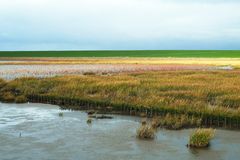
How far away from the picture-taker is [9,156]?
1647 centimetres

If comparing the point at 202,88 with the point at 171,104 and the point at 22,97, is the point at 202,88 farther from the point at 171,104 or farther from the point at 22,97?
the point at 22,97

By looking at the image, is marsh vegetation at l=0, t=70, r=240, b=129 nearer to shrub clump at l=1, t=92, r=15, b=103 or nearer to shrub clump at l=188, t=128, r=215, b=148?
shrub clump at l=1, t=92, r=15, b=103

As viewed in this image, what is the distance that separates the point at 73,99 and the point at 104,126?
33.1 feet

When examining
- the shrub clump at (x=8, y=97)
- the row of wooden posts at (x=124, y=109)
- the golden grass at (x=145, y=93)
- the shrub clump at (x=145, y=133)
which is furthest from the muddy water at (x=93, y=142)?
the shrub clump at (x=8, y=97)

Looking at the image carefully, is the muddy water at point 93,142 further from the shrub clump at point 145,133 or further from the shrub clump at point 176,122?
the shrub clump at point 176,122

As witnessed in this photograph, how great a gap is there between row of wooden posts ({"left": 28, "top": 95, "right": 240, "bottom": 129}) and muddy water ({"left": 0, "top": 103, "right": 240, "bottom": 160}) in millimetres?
1803

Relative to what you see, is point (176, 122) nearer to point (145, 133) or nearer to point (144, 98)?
point (145, 133)

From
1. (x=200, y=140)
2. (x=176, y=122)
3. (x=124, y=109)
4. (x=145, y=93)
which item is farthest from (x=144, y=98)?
(x=200, y=140)

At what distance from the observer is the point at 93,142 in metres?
19.1

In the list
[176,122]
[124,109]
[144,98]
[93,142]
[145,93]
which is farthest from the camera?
[145,93]

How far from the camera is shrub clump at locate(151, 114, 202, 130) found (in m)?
22.5

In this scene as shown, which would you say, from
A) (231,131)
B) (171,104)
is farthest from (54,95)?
(231,131)

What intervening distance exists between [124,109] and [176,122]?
6.54m

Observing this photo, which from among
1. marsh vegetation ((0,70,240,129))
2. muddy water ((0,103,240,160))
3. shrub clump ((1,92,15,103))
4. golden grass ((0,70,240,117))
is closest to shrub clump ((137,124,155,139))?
muddy water ((0,103,240,160))
